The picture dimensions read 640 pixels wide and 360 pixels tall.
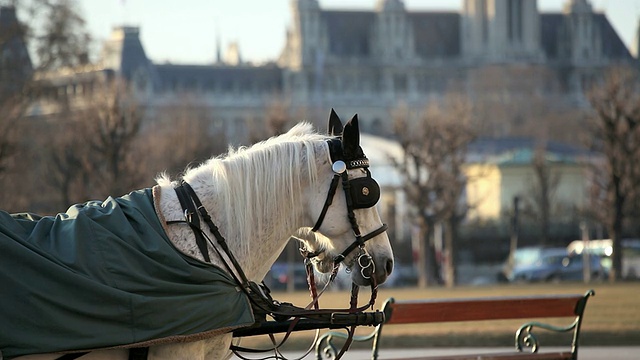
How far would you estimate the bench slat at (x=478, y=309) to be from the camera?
8961 millimetres

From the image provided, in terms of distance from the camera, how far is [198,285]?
466 cm

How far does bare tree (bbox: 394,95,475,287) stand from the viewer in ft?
133

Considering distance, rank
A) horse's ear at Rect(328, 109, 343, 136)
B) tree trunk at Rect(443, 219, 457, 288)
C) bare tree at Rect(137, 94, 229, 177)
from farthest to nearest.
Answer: bare tree at Rect(137, 94, 229, 177) < tree trunk at Rect(443, 219, 457, 288) < horse's ear at Rect(328, 109, 343, 136)

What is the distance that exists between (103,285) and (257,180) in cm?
74

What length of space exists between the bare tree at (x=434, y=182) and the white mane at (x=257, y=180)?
110 feet

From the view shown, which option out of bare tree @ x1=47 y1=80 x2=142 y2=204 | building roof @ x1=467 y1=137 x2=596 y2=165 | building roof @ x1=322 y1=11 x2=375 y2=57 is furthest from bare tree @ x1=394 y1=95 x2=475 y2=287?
building roof @ x1=322 y1=11 x2=375 y2=57

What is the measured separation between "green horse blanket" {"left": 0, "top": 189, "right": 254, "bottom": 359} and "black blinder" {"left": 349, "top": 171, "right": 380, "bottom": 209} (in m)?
0.57

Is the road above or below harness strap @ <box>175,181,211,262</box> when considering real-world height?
below

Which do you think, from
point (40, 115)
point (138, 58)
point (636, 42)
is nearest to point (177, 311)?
point (40, 115)

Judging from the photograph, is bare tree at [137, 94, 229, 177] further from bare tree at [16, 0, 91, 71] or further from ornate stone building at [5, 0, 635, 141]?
ornate stone building at [5, 0, 635, 141]

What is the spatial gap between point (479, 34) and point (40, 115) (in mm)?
102726

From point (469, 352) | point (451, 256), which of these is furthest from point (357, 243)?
point (451, 256)

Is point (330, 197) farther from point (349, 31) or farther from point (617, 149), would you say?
point (349, 31)

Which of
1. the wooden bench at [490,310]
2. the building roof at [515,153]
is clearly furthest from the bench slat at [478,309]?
the building roof at [515,153]
